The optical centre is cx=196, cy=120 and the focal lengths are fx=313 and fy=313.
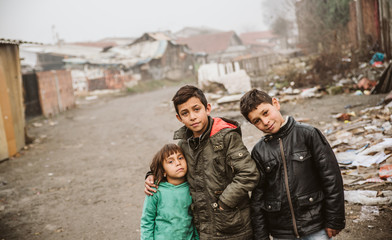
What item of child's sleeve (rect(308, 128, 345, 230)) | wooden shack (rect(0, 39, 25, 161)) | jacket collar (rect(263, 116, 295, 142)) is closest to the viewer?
child's sleeve (rect(308, 128, 345, 230))

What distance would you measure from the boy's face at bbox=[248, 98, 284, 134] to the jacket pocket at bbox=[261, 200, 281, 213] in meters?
0.44

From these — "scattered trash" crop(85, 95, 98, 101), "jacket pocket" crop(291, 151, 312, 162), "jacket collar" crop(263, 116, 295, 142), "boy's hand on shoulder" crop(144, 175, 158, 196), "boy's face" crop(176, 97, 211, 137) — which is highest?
"scattered trash" crop(85, 95, 98, 101)

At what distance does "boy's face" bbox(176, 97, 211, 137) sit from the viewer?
2084 millimetres

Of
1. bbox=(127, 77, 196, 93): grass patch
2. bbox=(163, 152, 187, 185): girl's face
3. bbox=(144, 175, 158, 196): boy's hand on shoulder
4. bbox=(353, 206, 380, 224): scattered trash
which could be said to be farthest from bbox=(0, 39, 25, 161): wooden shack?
bbox=(127, 77, 196, 93): grass patch

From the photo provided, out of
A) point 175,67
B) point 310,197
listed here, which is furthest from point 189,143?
point 175,67

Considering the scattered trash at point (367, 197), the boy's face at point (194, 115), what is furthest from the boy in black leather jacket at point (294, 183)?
the scattered trash at point (367, 197)

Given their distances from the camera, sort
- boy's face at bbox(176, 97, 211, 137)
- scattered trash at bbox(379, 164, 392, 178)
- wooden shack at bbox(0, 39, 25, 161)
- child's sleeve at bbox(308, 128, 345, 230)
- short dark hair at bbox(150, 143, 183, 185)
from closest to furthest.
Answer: child's sleeve at bbox(308, 128, 345, 230) → boy's face at bbox(176, 97, 211, 137) → short dark hair at bbox(150, 143, 183, 185) → scattered trash at bbox(379, 164, 392, 178) → wooden shack at bbox(0, 39, 25, 161)

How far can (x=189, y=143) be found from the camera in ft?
6.99

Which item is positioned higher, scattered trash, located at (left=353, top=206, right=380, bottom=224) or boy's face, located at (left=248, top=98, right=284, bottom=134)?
boy's face, located at (left=248, top=98, right=284, bottom=134)

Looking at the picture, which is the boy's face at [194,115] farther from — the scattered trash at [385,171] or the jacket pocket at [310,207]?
the scattered trash at [385,171]

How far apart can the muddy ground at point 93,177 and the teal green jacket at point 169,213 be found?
172 centimetres

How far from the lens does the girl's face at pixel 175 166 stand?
84.7 inches

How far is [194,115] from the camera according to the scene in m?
2.09

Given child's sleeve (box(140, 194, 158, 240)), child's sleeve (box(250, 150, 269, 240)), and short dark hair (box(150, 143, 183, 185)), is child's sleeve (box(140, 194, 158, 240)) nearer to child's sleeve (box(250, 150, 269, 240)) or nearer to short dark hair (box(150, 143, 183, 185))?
short dark hair (box(150, 143, 183, 185))
